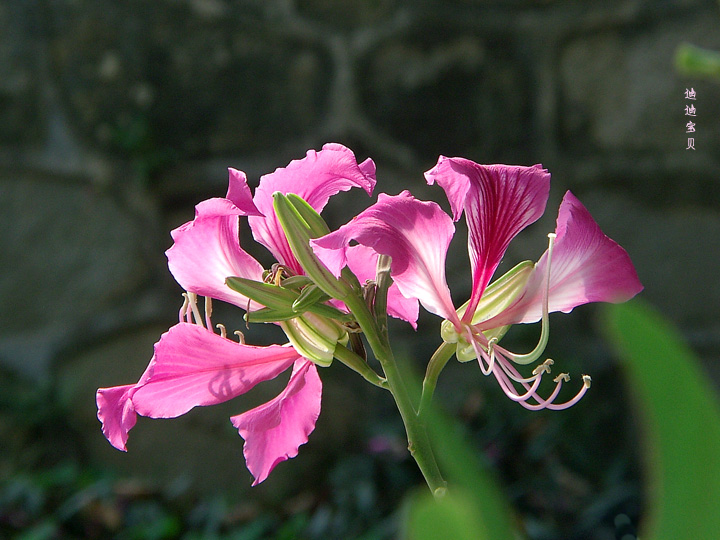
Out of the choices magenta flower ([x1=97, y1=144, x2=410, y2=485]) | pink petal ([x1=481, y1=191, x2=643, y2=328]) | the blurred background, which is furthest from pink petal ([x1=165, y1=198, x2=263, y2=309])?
the blurred background

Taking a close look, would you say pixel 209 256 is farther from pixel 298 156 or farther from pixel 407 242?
pixel 298 156

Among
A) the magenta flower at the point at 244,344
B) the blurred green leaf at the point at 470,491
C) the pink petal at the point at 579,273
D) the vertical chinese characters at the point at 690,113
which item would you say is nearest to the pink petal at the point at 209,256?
the magenta flower at the point at 244,344

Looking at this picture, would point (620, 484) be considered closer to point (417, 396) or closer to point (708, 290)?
point (708, 290)

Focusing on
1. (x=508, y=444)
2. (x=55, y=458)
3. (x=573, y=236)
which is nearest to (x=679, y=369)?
(x=573, y=236)

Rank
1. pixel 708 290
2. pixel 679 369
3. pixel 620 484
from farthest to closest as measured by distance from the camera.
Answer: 1. pixel 708 290
2. pixel 620 484
3. pixel 679 369

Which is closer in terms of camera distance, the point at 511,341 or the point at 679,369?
the point at 679,369

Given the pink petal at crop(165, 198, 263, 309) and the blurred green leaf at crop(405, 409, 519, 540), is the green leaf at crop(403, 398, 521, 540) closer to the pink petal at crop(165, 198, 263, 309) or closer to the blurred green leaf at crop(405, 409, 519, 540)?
the blurred green leaf at crop(405, 409, 519, 540)
